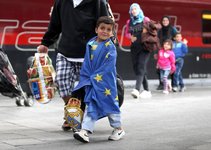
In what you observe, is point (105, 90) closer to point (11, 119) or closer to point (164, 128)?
point (164, 128)

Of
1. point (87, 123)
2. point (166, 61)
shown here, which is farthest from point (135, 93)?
point (87, 123)

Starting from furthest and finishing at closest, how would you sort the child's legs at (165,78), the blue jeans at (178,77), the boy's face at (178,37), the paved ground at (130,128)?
the boy's face at (178,37) → the blue jeans at (178,77) → the child's legs at (165,78) → the paved ground at (130,128)

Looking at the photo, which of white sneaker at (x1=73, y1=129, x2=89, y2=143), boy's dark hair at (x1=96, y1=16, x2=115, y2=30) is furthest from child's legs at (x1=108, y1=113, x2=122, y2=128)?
boy's dark hair at (x1=96, y1=16, x2=115, y2=30)

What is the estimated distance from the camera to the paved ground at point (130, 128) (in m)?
6.46

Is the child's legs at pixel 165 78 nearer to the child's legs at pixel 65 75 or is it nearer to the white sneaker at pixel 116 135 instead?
the child's legs at pixel 65 75

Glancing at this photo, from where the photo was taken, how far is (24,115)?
9.26 m

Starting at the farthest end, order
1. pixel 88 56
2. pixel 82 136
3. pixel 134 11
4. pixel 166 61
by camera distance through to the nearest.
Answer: pixel 166 61 → pixel 134 11 → pixel 88 56 → pixel 82 136

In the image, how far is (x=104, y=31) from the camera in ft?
22.1

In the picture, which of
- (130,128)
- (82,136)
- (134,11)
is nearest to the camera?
(82,136)

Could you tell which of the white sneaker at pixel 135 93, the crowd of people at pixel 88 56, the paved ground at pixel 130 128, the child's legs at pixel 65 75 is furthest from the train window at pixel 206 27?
the child's legs at pixel 65 75

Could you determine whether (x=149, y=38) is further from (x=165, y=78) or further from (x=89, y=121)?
(x=89, y=121)

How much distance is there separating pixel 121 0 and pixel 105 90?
28.2 ft

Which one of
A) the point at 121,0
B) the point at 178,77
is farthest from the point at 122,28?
the point at 178,77

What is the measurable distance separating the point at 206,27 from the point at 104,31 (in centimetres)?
1107
